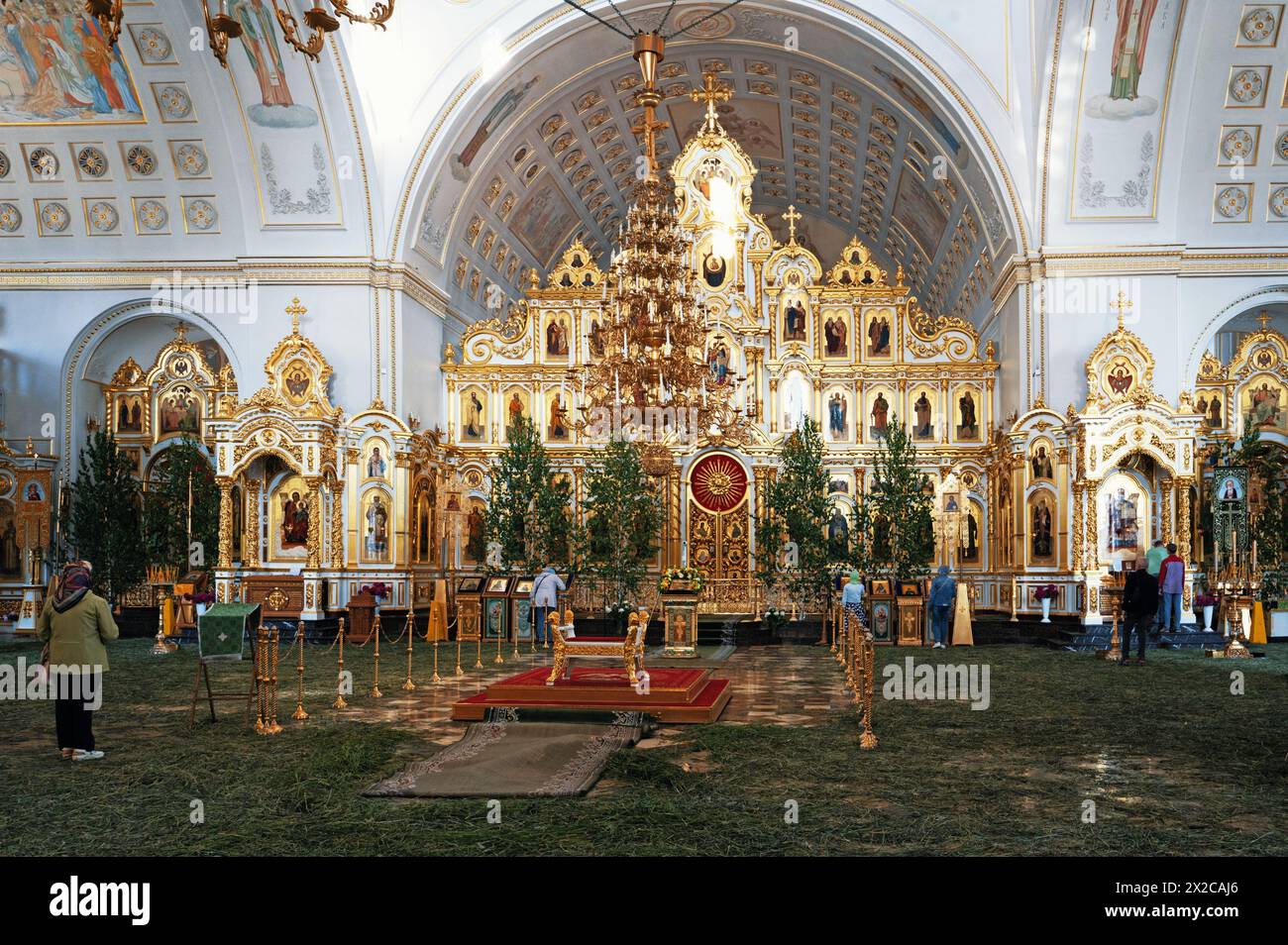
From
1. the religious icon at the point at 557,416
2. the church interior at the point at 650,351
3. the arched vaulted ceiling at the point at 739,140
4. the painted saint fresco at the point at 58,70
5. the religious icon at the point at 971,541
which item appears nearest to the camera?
the church interior at the point at 650,351

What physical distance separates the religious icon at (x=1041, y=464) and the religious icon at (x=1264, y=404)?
5.00 metres

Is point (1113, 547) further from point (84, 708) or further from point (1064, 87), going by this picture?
point (84, 708)

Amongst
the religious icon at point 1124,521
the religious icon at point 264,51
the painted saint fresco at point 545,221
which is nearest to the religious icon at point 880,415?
the religious icon at point 1124,521

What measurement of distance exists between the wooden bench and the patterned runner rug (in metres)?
1.05

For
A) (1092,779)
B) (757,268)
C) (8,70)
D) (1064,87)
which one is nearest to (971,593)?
(757,268)

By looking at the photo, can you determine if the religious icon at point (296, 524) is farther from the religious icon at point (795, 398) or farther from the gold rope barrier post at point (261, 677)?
the gold rope barrier post at point (261, 677)

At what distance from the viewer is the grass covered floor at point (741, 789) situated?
245 inches

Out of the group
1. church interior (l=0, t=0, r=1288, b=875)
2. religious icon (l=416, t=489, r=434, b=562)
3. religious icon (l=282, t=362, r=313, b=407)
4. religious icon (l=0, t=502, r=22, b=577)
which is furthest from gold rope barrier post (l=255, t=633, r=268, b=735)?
religious icon (l=0, t=502, r=22, b=577)

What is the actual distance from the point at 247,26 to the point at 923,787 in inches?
790

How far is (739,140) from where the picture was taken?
103 ft

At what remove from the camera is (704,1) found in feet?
75.2

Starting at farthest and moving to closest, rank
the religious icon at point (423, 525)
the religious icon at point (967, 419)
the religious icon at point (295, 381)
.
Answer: the religious icon at point (967, 419), the religious icon at point (423, 525), the religious icon at point (295, 381)

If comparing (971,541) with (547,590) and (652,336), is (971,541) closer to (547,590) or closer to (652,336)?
(547,590)

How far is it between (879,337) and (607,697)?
55.3 feet
